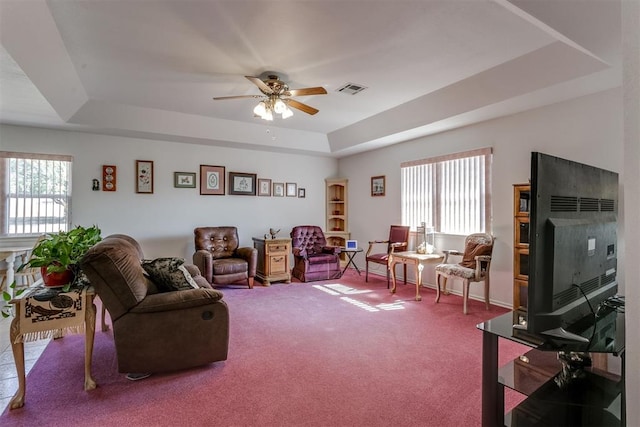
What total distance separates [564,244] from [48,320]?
113 inches

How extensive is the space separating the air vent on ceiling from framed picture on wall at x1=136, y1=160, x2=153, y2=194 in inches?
136

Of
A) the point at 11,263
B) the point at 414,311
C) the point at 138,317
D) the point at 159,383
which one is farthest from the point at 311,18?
the point at 11,263

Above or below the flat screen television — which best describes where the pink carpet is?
below

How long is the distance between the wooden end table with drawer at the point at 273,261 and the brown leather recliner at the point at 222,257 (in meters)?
0.23

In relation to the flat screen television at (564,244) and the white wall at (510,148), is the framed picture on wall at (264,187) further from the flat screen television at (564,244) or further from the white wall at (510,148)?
the flat screen television at (564,244)

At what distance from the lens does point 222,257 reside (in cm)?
530

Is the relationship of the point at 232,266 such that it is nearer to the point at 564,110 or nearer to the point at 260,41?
the point at 260,41

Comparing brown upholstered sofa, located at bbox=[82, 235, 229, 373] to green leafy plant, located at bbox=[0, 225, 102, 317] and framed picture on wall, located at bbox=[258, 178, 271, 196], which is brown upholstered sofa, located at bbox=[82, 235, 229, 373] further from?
framed picture on wall, located at bbox=[258, 178, 271, 196]

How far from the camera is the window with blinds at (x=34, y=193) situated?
14.6 feet

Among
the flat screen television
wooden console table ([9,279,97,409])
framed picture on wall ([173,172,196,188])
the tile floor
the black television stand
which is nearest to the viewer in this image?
the flat screen television

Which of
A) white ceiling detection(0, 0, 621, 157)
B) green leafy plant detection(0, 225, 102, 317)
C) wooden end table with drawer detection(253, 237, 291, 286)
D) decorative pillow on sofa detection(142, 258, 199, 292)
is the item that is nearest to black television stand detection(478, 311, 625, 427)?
white ceiling detection(0, 0, 621, 157)

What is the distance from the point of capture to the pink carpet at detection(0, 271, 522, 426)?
1909 millimetres

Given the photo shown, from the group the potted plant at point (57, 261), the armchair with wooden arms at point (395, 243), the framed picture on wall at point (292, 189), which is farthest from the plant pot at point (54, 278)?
the framed picture on wall at point (292, 189)

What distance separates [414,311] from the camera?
3.86 meters
